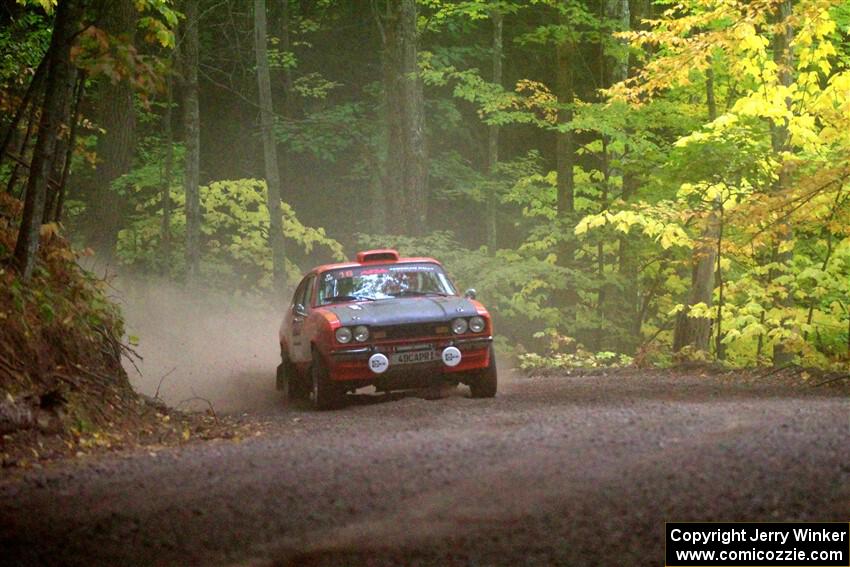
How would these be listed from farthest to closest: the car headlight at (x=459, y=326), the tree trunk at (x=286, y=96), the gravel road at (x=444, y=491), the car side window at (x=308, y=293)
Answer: the tree trunk at (x=286, y=96)
the car side window at (x=308, y=293)
the car headlight at (x=459, y=326)
the gravel road at (x=444, y=491)

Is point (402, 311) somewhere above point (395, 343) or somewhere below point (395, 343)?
above

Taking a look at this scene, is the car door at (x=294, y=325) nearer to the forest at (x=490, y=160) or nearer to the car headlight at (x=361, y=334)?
the car headlight at (x=361, y=334)

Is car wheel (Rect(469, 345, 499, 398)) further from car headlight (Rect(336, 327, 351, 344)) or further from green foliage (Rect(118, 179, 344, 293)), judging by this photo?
green foliage (Rect(118, 179, 344, 293))

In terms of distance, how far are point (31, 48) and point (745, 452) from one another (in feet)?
47.3

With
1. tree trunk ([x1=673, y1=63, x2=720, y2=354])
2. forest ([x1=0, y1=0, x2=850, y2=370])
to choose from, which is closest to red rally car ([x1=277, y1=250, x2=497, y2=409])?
forest ([x1=0, y1=0, x2=850, y2=370])

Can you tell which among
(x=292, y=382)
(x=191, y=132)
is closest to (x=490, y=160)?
(x=191, y=132)

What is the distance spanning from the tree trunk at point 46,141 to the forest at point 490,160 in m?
0.03

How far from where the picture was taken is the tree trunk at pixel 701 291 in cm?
2053

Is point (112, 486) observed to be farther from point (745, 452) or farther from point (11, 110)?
point (11, 110)

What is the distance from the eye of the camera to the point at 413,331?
45.2 ft

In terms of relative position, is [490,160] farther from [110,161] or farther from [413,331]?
[413,331]

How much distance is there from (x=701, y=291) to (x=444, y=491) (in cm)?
1709

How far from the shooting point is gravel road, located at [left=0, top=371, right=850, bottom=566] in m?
6.33

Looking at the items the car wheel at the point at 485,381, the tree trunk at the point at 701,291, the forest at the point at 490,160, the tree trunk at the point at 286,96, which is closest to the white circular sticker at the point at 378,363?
the car wheel at the point at 485,381
